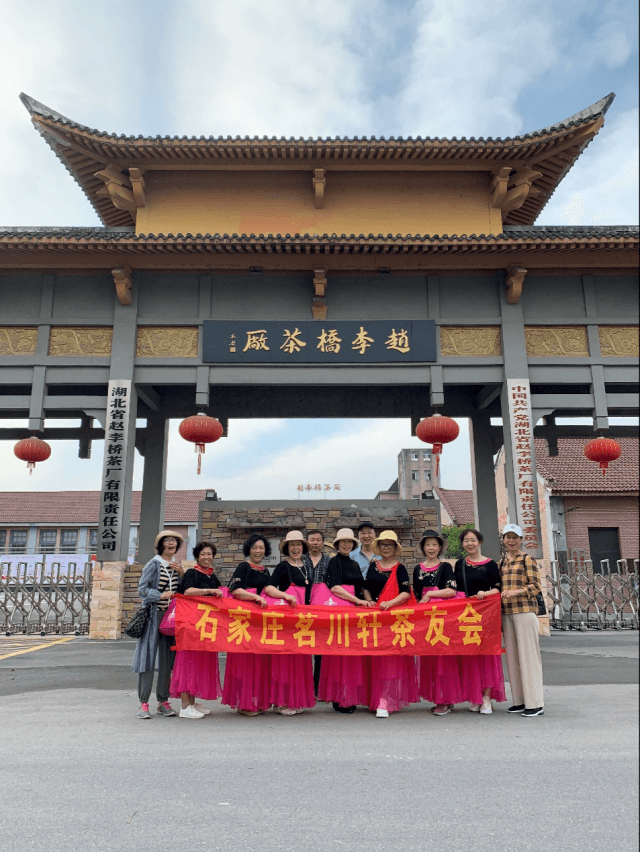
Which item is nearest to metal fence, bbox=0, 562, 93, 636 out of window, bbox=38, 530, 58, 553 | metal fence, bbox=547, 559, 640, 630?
metal fence, bbox=547, 559, 640, 630

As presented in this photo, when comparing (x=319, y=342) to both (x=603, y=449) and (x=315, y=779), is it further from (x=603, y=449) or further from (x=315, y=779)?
(x=315, y=779)

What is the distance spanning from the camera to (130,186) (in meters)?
12.2

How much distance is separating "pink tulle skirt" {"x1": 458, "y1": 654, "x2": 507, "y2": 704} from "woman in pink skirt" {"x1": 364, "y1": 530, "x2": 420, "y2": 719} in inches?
17.7

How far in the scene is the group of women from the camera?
541cm

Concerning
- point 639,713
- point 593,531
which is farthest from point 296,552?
point 593,531

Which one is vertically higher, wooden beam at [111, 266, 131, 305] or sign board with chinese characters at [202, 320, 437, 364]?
wooden beam at [111, 266, 131, 305]

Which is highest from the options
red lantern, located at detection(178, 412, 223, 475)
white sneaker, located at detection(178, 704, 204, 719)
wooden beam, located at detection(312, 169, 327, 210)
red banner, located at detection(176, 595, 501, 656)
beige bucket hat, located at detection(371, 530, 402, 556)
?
wooden beam, located at detection(312, 169, 327, 210)

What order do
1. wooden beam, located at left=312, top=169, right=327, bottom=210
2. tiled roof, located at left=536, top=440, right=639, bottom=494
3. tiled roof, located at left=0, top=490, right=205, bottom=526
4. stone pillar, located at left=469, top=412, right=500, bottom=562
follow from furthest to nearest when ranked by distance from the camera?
tiled roof, located at left=0, top=490, right=205, bottom=526
tiled roof, located at left=536, top=440, right=639, bottom=494
stone pillar, located at left=469, top=412, right=500, bottom=562
wooden beam, located at left=312, top=169, right=327, bottom=210

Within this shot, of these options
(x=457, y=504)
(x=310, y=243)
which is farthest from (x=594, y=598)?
(x=457, y=504)

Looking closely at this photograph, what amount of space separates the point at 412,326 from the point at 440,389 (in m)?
1.24

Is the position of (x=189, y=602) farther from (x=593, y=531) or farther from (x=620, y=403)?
(x=593, y=531)

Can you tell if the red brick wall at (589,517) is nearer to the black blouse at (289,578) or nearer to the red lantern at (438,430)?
the red lantern at (438,430)

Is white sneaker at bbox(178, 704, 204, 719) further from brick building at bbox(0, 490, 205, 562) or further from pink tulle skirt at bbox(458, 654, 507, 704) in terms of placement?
brick building at bbox(0, 490, 205, 562)

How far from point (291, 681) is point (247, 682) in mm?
376
